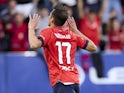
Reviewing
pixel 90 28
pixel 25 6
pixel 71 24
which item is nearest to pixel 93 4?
pixel 90 28

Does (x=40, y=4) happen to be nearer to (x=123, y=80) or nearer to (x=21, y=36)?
(x=21, y=36)

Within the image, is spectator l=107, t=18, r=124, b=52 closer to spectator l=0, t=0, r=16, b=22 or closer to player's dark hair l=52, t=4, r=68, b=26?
spectator l=0, t=0, r=16, b=22

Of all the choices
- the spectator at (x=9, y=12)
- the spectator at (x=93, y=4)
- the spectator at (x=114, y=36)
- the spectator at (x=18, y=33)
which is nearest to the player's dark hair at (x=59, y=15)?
the spectator at (x=18, y=33)

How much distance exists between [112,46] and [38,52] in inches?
90.1

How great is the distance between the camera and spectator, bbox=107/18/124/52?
1300 cm

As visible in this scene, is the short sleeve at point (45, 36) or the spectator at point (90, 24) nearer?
the short sleeve at point (45, 36)

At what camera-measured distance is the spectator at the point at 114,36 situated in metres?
13.0

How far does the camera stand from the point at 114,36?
13016 millimetres

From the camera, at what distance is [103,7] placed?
13.7m

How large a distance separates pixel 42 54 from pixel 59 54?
511cm

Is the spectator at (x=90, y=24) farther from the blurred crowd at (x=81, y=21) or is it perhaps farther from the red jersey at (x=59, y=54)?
the red jersey at (x=59, y=54)

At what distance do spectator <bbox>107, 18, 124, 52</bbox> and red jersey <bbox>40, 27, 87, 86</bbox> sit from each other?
6.47 m

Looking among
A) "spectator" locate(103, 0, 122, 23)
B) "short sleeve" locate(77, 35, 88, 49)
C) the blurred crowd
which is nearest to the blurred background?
the blurred crowd

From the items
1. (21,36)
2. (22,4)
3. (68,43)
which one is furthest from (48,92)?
(68,43)
